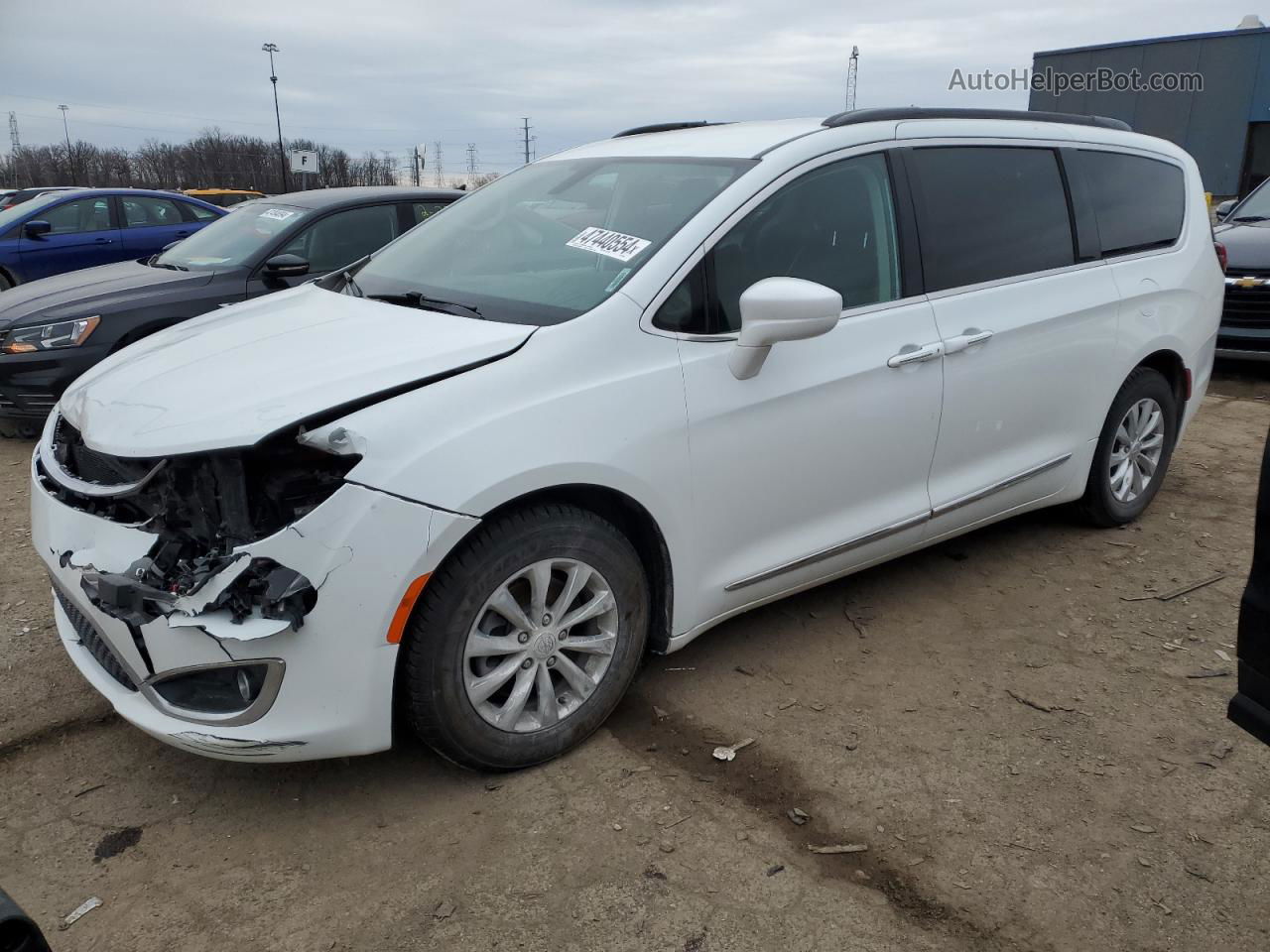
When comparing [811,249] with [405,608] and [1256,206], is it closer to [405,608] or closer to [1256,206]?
[405,608]

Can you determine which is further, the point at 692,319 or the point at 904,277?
the point at 904,277

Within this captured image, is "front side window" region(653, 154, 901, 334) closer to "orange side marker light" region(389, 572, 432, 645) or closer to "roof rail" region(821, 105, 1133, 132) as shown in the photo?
"roof rail" region(821, 105, 1133, 132)

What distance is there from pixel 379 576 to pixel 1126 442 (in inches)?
140

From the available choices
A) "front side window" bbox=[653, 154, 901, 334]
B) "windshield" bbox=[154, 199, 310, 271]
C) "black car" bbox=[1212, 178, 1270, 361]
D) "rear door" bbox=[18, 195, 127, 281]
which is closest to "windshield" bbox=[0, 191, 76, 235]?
"rear door" bbox=[18, 195, 127, 281]

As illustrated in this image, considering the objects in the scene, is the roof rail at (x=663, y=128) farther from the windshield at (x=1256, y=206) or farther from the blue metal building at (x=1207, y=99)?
the blue metal building at (x=1207, y=99)

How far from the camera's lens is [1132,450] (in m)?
4.54

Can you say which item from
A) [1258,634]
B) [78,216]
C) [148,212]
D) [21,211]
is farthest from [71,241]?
[1258,634]

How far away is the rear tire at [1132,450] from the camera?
14.3 feet

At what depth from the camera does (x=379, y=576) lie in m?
2.36

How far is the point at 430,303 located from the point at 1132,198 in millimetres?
3123

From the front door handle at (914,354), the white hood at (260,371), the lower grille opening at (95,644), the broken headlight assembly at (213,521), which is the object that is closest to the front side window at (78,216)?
the white hood at (260,371)

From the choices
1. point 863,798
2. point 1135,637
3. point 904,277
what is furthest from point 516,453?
point 1135,637

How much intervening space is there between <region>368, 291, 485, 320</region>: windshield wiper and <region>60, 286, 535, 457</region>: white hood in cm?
4

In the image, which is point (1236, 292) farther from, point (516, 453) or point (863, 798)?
point (516, 453)
